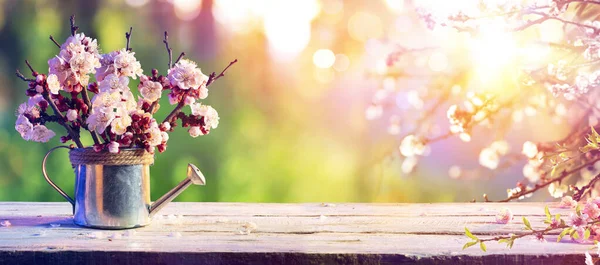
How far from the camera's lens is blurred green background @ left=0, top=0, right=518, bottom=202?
2.56m

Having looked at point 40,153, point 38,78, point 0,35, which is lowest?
point 40,153

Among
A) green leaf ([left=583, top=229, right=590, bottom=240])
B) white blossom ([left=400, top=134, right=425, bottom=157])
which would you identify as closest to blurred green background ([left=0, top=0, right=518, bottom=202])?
white blossom ([left=400, top=134, right=425, bottom=157])

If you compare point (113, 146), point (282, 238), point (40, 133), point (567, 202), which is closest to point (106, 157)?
point (113, 146)

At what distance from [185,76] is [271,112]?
1354 mm

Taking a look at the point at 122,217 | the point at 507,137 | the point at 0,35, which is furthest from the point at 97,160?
the point at 507,137

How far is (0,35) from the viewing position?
8.51ft

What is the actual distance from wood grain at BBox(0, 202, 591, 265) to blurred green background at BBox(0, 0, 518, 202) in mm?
975

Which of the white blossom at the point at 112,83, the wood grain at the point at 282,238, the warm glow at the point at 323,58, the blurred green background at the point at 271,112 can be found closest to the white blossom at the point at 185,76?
the white blossom at the point at 112,83

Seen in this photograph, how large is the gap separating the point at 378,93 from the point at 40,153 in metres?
1.53

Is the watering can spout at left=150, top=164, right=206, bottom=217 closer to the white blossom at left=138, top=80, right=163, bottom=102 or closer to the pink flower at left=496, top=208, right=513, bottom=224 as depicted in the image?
the white blossom at left=138, top=80, right=163, bottom=102

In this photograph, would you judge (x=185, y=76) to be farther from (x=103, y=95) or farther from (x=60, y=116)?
(x=60, y=116)

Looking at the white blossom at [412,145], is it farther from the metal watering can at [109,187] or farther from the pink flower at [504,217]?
the metal watering can at [109,187]

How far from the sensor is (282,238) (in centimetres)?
116

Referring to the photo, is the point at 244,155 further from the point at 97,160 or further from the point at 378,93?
the point at 97,160
